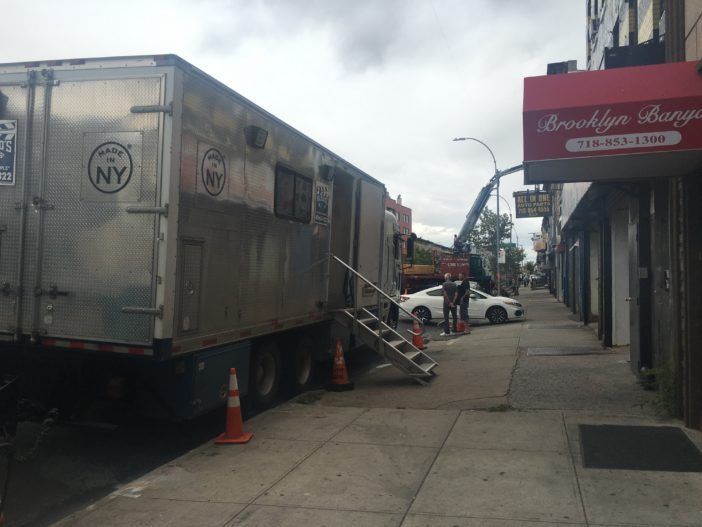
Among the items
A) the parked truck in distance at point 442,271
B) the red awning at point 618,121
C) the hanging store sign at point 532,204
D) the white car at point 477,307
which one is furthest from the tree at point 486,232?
the red awning at point 618,121

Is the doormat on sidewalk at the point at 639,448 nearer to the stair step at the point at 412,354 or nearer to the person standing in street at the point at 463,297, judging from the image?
the stair step at the point at 412,354

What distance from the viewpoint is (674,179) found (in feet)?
21.2

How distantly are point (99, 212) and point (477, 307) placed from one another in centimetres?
1610

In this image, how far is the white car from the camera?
66.3 feet

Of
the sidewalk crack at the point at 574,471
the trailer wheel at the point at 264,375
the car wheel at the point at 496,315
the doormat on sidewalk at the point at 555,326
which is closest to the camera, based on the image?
the sidewalk crack at the point at 574,471

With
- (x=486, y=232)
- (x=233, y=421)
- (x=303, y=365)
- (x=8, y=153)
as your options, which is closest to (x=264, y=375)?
(x=303, y=365)

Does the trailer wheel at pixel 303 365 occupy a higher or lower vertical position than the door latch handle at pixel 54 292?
lower

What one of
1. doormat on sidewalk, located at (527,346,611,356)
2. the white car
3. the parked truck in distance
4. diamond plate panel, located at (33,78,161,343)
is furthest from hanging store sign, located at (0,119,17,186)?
the parked truck in distance

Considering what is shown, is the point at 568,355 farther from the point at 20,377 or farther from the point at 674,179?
the point at 20,377

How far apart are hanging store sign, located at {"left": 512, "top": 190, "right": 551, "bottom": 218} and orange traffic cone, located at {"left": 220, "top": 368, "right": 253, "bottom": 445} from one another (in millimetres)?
32478

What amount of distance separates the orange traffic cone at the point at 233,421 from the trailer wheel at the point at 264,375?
3.85ft

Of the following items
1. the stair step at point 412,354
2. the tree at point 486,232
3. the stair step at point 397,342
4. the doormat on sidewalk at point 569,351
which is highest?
the tree at point 486,232

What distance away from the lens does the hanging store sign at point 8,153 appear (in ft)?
18.9

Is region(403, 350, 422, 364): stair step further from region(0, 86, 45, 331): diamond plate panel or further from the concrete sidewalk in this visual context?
region(0, 86, 45, 331): diamond plate panel
